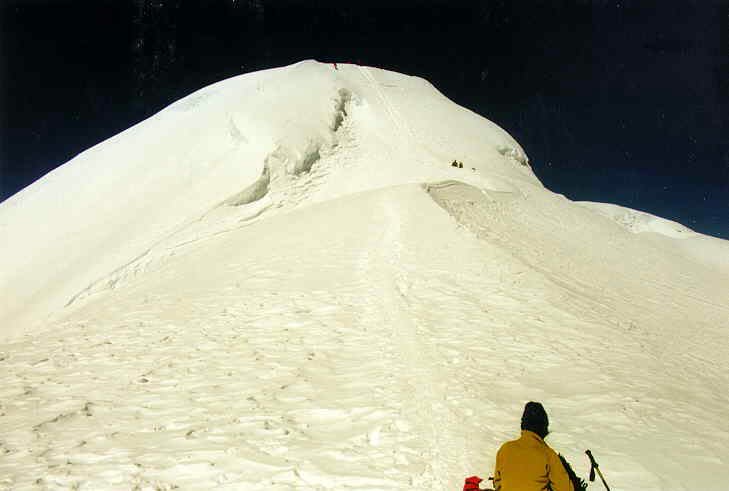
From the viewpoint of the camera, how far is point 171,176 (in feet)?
73.0

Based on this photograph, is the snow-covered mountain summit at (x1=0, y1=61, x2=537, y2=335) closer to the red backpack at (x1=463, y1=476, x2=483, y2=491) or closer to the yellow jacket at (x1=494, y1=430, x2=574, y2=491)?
the red backpack at (x1=463, y1=476, x2=483, y2=491)

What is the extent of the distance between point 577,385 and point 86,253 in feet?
57.2

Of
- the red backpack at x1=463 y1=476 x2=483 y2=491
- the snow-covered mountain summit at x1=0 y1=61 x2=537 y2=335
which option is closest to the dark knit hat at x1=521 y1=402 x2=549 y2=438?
the red backpack at x1=463 y1=476 x2=483 y2=491

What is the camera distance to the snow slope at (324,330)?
479 centimetres

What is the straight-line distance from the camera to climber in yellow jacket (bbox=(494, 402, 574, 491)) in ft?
11.2

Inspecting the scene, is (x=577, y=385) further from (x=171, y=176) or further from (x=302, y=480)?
(x=171, y=176)

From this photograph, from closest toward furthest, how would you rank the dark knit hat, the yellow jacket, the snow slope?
the yellow jacket < the dark knit hat < the snow slope

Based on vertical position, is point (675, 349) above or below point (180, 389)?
below

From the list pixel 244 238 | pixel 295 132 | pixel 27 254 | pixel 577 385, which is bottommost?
pixel 27 254

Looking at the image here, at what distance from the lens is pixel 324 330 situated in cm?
848

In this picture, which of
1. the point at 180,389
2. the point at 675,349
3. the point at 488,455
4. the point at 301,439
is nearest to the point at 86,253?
the point at 180,389

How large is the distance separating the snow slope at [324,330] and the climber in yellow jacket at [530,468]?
2.78ft

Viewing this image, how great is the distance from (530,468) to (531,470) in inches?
0.6

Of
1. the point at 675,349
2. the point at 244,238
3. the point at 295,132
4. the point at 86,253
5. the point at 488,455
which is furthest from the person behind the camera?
the point at 295,132
